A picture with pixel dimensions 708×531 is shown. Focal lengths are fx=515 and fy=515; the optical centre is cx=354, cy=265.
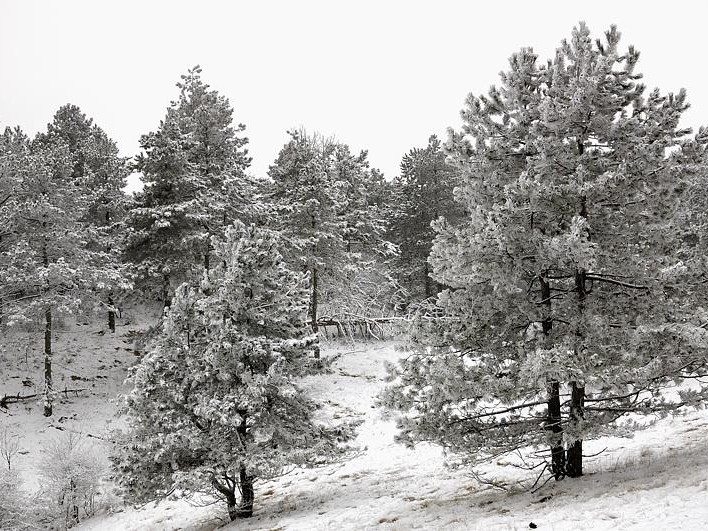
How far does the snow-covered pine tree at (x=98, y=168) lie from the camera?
30.7 metres

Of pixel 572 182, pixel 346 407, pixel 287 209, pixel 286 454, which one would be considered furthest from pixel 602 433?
pixel 287 209

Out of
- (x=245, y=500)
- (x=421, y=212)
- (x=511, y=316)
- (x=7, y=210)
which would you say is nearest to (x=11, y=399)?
(x=7, y=210)

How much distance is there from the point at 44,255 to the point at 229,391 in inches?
625

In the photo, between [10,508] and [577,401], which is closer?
[577,401]

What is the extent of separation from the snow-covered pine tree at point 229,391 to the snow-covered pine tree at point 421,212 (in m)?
22.3

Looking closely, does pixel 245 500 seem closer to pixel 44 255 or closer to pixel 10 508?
pixel 10 508

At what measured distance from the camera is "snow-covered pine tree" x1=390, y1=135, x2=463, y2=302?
35156 mm

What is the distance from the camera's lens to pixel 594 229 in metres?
9.38

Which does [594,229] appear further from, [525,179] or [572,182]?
[525,179]

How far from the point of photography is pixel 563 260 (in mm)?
8555

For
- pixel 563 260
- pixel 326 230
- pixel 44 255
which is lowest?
pixel 563 260

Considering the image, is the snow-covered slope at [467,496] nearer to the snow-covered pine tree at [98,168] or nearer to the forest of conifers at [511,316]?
the forest of conifers at [511,316]

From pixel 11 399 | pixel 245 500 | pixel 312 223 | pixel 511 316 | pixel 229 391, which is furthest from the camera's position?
pixel 312 223

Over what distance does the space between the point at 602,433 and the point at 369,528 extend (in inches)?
185
